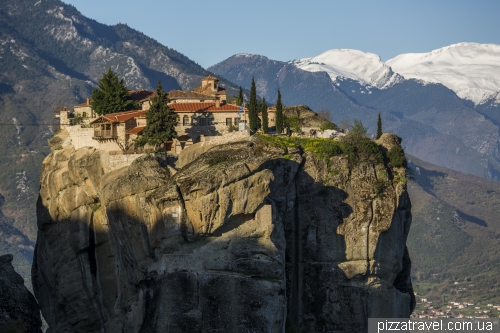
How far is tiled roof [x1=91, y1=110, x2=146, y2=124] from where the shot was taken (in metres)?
94.9

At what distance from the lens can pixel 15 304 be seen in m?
90.9

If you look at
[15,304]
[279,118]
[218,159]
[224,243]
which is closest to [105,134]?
[279,118]

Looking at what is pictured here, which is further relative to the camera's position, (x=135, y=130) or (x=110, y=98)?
(x=110, y=98)

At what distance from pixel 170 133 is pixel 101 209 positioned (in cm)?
802

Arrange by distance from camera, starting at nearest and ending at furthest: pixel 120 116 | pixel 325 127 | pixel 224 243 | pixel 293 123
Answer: pixel 224 243
pixel 120 116
pixel 325 127
pixel 293 123

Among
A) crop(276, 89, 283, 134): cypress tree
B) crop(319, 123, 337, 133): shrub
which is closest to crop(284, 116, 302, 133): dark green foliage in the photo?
crop(319, 123, 337, 133): shrub

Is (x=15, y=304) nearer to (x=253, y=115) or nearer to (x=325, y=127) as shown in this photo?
(x=253, y=115)

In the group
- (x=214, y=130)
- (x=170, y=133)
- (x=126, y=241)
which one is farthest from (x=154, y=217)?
(x=214, y=130)

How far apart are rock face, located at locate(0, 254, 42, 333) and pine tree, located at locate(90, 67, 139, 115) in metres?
16.7

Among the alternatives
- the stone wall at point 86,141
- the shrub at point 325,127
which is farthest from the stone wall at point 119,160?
the shrub at point 325,127

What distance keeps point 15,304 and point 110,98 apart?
22414 millimetres

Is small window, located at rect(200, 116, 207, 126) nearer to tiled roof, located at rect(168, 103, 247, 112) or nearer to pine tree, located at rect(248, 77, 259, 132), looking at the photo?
tiled roof, located at rect(168, 103, 247, 112)

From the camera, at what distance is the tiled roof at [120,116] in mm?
94875

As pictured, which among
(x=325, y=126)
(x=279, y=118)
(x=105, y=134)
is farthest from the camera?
(x=325, y=126)
